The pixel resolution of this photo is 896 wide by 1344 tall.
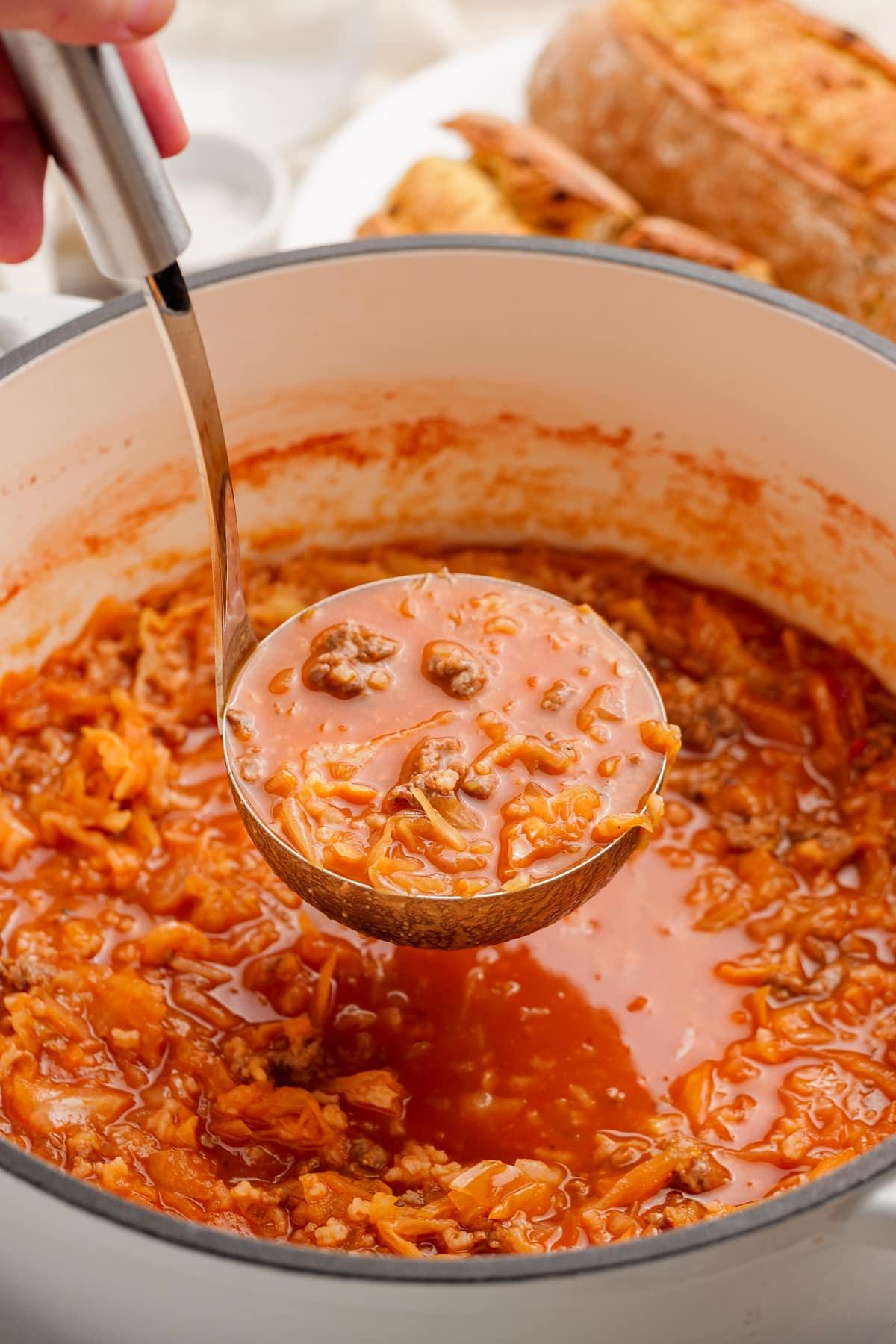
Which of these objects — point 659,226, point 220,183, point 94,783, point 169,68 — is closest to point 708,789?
point 94,783

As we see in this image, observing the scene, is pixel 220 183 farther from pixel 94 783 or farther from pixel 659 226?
pixel 94 783

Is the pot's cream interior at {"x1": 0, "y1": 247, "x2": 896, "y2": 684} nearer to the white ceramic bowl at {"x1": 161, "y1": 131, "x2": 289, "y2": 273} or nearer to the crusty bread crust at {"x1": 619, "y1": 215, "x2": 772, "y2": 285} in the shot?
the crusty bread crust at {"x1": 619, "y1": 215, "x2": 772, "y2": 285}

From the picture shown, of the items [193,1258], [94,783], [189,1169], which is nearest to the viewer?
[193,1258]

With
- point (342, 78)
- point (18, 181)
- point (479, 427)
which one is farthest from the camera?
point (342, 78)

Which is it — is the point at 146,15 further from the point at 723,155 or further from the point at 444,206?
the point at 723,155

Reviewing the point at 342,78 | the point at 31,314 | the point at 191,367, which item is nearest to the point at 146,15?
the point at 191,367

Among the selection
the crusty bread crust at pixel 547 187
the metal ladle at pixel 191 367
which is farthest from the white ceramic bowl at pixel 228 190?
the metal ladle at pixel 191 367

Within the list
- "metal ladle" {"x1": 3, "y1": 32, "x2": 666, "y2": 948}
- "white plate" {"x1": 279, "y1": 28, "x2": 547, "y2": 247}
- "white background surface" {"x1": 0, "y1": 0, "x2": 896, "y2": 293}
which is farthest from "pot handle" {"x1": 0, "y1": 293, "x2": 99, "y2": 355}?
"white plate" {"x1": 279, "y1": 28, "x2": 547, "y2": 247}

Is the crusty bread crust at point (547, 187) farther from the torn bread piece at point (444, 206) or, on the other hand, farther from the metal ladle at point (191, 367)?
the metal ladle at point (191, 367)
